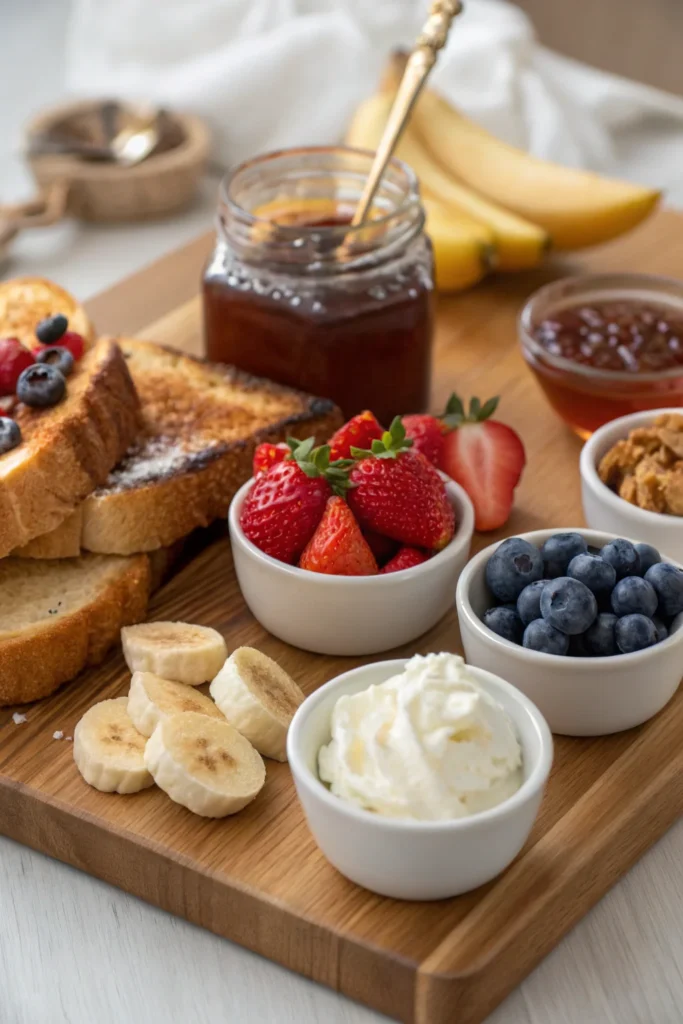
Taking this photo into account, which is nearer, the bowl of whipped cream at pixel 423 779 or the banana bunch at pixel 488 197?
the bowl of whipped cream at pixel 423 779

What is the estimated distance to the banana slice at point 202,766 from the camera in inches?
75.4

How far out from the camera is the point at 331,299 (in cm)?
266

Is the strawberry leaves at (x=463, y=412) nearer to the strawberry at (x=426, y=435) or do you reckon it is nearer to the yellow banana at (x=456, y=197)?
the strawberry at (x=426, y=435)

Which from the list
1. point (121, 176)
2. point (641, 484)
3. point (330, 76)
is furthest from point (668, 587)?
point (330, 76)

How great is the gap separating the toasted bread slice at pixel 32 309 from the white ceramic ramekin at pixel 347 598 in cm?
79

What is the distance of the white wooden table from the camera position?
5.91ft

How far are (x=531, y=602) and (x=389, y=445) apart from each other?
39 cm

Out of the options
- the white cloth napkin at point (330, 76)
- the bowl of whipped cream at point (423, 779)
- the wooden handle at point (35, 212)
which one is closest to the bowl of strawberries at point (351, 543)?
the bowl of whipped cream at point (423, 779)

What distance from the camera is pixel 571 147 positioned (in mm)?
4125

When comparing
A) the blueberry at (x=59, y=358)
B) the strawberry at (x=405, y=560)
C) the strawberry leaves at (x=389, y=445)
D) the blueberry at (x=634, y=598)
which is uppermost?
the blueberry at (x=59, y=358)

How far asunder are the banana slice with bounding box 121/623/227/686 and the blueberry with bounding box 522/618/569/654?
1.76 ft

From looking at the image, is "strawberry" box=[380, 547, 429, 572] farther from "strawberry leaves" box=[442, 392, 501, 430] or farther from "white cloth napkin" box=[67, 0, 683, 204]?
"white cloth napkin" box=[67, 0, 683, 204]

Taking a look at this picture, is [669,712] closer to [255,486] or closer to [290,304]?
A: [255,486]

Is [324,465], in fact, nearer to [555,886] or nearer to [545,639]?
[545,639]
